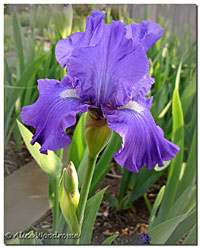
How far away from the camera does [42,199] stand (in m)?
1.21

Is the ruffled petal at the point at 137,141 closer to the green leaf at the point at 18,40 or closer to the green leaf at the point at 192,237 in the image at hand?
the green leaf at the point at 192,237

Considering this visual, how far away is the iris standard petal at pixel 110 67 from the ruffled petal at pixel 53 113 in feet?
0.10

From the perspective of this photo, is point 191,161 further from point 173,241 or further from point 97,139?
point 97,139

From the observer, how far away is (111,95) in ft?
1.49

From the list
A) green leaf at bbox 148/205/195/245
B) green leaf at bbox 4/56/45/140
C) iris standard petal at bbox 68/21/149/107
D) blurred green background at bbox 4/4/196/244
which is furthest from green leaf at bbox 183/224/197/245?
green leaf at bbox 4/56/45/140

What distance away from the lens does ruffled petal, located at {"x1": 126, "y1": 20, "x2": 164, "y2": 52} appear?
47 cm

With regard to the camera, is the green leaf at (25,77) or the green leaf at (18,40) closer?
the green leaf at (25,77)

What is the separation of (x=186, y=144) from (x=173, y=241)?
0.42 m

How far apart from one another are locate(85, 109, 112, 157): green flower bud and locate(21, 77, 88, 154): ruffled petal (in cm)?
3

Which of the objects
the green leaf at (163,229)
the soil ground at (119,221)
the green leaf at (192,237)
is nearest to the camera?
the green leaf at (163,229)

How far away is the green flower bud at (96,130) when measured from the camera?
0.47 metres

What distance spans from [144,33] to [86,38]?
95 mm

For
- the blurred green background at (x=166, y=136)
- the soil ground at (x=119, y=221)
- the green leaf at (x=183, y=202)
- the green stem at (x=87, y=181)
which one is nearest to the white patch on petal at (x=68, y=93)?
the green stem at (x=87, y=181)

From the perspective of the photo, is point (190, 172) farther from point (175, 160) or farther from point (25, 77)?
point (25, 77)
